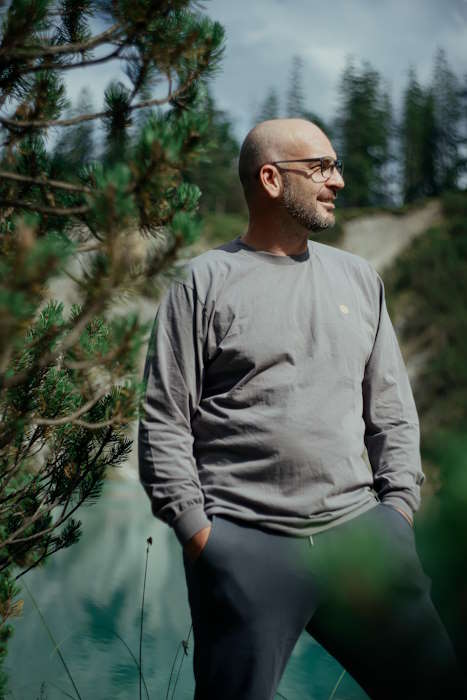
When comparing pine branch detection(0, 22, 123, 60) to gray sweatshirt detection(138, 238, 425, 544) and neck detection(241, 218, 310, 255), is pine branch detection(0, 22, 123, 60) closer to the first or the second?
gray sweatshirt detection(138, 238, 425, 544)

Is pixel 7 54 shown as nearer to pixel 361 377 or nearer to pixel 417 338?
pixel 361 377

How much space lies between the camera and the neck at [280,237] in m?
2.00

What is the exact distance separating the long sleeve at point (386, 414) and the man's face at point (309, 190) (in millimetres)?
269

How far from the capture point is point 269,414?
176 cm

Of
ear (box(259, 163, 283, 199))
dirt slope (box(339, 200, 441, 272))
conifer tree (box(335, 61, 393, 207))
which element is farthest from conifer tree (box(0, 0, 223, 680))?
conifer tree (box(335, 61, 393, 207))

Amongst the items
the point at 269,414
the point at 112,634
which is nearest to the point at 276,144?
the point at 269,414

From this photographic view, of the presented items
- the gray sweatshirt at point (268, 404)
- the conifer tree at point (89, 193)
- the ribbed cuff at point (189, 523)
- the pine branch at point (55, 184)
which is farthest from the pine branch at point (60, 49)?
the ribbed cuff at point (189, 523)

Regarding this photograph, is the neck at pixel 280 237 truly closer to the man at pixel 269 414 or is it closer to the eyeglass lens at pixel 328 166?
the man at pixel 269 414

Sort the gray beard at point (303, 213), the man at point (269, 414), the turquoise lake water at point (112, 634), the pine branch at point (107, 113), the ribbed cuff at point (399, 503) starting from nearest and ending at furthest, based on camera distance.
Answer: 1. the pine branch at point (107, 113)
2. the man at point (269, 414)
3. the ribbed cuff at point (399, 503)
4. the gray beard at point (303, 213)
5. the turquoise lake water at point (112, 634)

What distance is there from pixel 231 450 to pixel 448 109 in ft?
133

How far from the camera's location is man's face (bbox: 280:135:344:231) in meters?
1.97

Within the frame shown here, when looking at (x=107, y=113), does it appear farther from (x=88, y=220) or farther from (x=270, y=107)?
(x=270, y=107)

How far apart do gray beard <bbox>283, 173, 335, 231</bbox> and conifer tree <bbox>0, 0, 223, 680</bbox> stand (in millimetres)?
502

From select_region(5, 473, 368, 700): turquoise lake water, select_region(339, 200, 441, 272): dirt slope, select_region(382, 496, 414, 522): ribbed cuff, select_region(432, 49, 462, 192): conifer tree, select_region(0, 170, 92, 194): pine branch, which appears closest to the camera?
select_region(0, 170, 92, 194): pine branch
